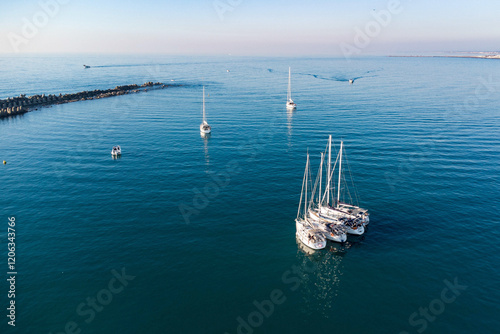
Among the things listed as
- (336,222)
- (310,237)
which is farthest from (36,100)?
(336,222)

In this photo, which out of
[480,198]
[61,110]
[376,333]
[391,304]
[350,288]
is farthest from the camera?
[61,110]

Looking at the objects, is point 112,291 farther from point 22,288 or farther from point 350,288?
point 350,288

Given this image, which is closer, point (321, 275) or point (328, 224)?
point (321, 275)

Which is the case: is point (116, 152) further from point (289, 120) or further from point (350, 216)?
point (289, 120)

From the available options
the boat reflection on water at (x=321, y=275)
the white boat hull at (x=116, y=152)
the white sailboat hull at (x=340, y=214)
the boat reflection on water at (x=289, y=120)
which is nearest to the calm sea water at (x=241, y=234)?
the boat reflection on water at (x=321, y=275)

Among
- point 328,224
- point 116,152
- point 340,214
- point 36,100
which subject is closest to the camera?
point 328,224

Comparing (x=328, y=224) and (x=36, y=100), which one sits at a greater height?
(x=36, y=100)

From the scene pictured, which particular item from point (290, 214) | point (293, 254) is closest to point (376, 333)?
point (293, 254)
